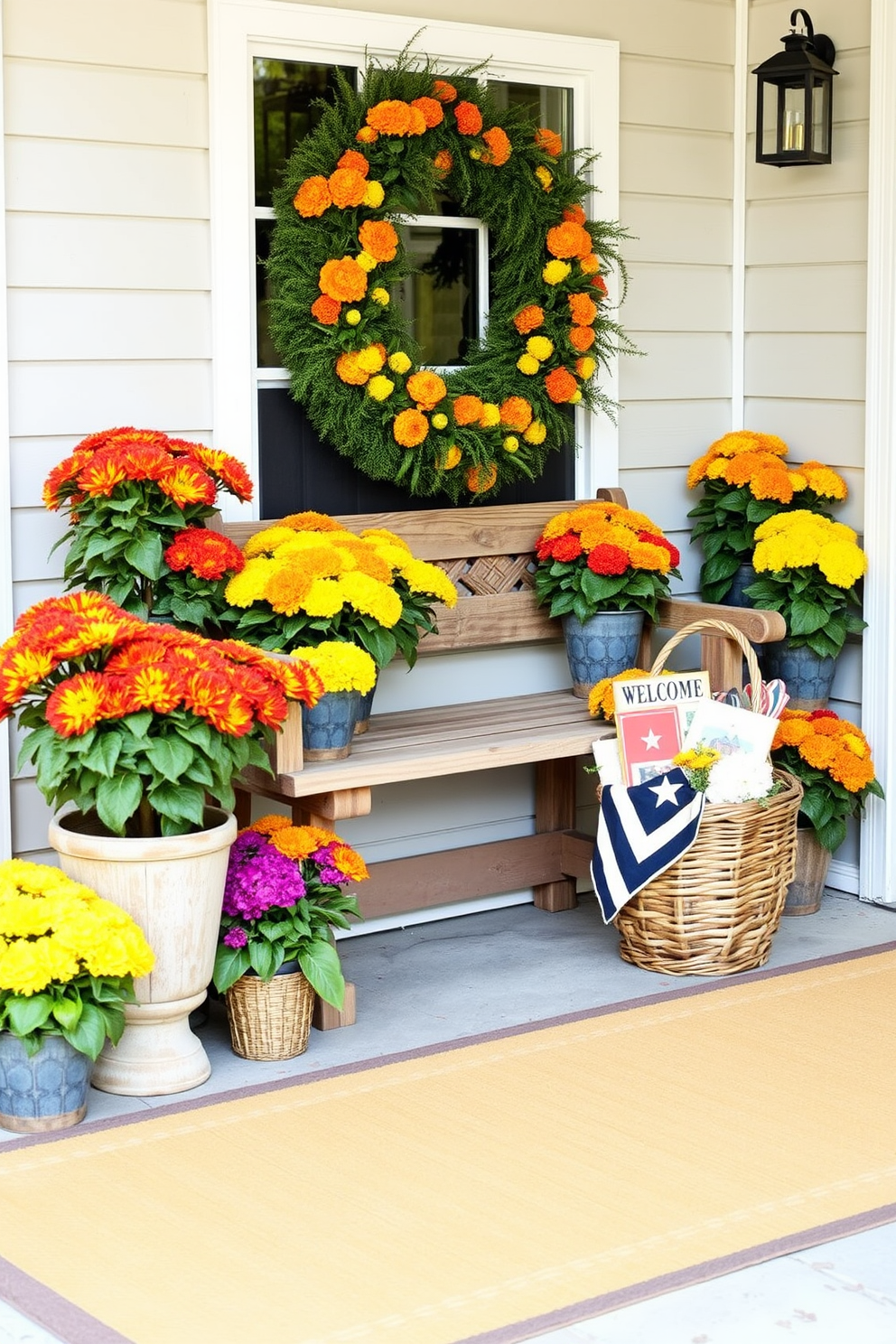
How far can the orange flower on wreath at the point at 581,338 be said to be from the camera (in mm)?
4281

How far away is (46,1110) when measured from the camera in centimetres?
303

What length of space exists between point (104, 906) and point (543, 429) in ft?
6.00

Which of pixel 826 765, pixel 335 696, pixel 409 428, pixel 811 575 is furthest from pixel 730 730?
pixel 409 428

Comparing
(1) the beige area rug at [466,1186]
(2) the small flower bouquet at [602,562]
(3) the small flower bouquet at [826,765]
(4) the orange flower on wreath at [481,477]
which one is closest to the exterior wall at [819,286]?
(3) the small flower bouquet at [826,765]

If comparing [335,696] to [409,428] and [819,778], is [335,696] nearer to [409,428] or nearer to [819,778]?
[409,428]

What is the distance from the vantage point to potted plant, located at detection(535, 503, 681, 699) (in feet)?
13.6

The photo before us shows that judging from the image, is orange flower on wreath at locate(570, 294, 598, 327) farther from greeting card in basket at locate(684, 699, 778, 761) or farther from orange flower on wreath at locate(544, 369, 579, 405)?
greeting card in basket at locate(684, 699, 778, 761)

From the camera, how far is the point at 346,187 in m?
3.88

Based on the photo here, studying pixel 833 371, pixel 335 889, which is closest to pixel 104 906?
pixel 335 889

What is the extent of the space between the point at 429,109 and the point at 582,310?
0.63 m

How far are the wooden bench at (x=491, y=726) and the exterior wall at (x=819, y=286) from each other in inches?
22.8

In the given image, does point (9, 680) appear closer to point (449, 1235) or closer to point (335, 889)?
point (335, 889)

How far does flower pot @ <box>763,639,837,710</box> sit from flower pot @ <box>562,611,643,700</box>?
428mm

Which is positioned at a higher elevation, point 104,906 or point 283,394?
point 283,394
